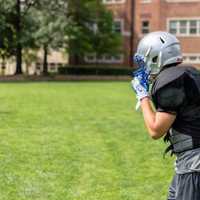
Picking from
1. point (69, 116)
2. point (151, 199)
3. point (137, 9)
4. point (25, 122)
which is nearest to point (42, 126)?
point (25, 122)

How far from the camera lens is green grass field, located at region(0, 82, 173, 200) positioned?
754 cm

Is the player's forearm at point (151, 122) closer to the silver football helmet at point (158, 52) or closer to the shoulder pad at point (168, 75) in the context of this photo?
the shoulder pad at point (168, 75)

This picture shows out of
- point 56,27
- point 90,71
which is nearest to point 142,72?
point 56,27

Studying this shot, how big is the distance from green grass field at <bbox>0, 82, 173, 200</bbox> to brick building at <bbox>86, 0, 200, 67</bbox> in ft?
131

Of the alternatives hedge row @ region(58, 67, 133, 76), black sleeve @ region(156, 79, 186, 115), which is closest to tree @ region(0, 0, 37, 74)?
hedge row @ region(58, 67, 133, 76)

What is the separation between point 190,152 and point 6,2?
43.5 meters

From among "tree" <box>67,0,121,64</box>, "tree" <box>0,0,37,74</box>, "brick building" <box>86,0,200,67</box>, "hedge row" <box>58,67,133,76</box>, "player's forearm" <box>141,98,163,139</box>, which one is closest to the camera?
"player's forearm" <box>141,98,163,139</box>

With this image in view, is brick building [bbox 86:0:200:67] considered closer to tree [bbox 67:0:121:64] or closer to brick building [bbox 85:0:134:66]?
brick building [bbox 85:0:134:66]

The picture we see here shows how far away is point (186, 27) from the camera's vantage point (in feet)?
181

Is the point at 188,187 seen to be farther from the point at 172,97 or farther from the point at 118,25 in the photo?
the point at 118,25

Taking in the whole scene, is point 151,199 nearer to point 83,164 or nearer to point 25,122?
point 83,164

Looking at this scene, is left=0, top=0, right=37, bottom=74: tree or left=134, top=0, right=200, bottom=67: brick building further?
left=134, top=0, right=200, bottom=67: brick building

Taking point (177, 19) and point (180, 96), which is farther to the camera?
point (177, 19)

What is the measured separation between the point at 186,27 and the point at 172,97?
52.6 meters
